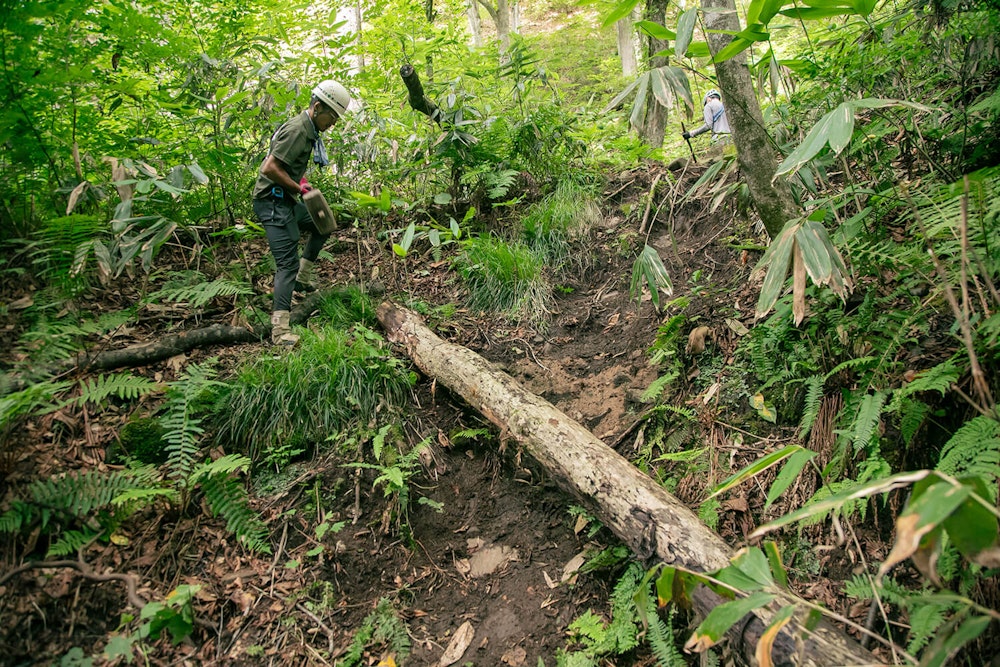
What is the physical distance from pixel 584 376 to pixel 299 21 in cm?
528

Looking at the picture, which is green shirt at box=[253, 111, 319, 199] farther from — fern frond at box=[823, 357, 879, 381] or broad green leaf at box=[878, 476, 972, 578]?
broad green leaf at box=[878, 476, 972, 578]

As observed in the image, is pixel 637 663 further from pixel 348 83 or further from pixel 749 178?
pixel 348 83

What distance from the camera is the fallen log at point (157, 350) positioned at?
10.8ft

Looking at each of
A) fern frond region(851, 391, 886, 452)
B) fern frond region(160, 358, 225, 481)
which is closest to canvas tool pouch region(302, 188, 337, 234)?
fern frond region(160, 358, 225, 481)

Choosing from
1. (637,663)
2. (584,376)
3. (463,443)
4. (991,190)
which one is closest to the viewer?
(991,190)

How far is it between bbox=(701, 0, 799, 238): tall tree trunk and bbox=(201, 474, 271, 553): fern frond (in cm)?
390

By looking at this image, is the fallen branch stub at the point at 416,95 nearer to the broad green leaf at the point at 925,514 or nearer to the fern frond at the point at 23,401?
the fern frond at the point at 23,401

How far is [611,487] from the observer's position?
3133 mm

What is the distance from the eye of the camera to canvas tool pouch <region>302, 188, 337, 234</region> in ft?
15.7

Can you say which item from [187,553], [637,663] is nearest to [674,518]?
[637,663]

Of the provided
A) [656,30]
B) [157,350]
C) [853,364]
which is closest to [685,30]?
[656,30]

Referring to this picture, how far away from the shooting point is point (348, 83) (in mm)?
6020

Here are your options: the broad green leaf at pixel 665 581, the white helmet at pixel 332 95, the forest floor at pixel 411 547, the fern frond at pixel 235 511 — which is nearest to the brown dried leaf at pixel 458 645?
the forest floor at pixel 411 547

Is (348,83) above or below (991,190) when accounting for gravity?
above
